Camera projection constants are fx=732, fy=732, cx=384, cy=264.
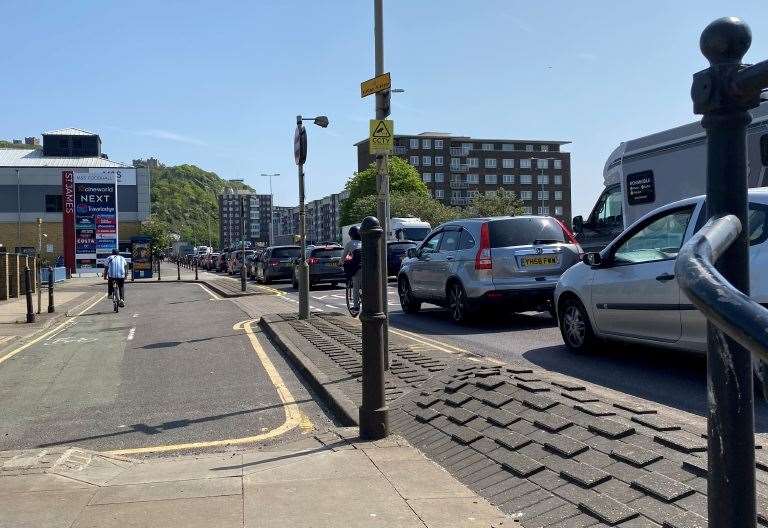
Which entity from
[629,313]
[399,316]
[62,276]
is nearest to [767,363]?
[629,313]

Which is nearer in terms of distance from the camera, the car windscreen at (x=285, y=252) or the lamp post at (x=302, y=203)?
the lamp post at (x=302, y=203)

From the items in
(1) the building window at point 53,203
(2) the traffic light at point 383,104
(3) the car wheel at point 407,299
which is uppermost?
(1) the building window at point 53,203

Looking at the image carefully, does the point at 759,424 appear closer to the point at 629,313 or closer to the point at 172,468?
the point at 629,313

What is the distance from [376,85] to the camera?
24.8ft

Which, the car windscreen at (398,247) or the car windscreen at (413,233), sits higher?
the car windscreen at (413,233)

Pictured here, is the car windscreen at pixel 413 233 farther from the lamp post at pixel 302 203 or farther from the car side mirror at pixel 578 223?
the lamp post at pixel 302 203

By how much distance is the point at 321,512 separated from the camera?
12.0 ft

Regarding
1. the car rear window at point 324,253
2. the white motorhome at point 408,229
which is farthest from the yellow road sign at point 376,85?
the white motorhome at point 408,229

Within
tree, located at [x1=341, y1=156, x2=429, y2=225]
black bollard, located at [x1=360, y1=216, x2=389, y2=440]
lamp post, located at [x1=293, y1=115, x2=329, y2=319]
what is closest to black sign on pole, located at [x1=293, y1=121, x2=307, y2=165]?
lamp post, located at [x1=293, y1=115, x2=329, y2=319]

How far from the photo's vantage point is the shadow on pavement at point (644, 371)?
611 centimetres

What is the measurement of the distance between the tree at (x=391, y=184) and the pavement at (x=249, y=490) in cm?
8646

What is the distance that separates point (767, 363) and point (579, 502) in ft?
7.87

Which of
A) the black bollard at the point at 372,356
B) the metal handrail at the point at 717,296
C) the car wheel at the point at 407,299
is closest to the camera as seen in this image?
the metal handrail at the point at 717,296

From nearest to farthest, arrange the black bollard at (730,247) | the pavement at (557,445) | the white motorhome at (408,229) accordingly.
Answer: the black bollard at (730,247) → the pavement at (557,445) → the white motorhome at (408,229)
